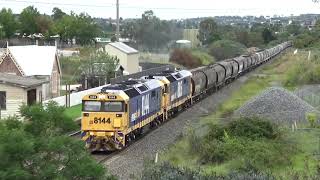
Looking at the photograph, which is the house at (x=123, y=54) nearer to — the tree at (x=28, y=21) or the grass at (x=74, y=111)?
the grass at (x=74, y=111)

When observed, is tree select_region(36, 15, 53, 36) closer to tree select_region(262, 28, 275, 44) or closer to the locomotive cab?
the locomotive cab

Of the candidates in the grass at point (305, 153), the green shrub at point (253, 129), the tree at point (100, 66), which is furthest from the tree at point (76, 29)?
the grass at point (305, 153)

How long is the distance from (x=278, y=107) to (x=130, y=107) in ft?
34.8

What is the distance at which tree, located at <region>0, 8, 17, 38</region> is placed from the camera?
84106 millimetres

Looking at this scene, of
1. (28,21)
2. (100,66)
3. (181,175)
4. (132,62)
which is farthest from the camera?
(28,21)

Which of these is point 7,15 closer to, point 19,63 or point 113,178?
point 19,63

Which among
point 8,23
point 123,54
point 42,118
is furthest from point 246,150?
point 8,23

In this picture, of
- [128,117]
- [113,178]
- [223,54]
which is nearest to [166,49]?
[223,54]

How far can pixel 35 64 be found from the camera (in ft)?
160

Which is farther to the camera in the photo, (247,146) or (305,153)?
(305,153)

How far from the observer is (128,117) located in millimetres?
26469

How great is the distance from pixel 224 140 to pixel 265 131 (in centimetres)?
226

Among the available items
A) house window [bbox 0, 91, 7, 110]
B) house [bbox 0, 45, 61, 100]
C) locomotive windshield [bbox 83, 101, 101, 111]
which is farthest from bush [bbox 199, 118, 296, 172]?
house [bbox 0, 45, 61, 100]

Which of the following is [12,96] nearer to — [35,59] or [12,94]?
[12,94]
